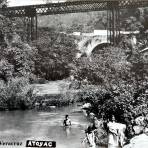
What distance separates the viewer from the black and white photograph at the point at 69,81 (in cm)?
464

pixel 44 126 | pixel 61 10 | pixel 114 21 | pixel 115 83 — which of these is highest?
pixel 61 10

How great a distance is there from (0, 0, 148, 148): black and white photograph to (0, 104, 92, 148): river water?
0.01 m

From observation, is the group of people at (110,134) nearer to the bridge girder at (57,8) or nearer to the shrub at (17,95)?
the shrub at (17,95)

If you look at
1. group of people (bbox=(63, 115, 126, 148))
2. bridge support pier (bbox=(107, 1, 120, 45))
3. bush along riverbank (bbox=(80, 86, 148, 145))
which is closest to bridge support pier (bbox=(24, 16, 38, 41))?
bridge support pier (bbox=(107, 1, 120, 45))

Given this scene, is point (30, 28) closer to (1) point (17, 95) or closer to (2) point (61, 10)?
(2) point (61, 10)

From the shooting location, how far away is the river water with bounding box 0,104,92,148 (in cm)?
489

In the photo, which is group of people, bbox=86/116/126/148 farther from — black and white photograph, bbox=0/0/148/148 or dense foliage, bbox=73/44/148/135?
dense foliage, bbox=73/44/148/135

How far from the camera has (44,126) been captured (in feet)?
18.3

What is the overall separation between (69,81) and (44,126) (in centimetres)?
172

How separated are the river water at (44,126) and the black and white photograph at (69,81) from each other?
0.01 meters

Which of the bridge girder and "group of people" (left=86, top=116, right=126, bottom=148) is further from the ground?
the bridge girder

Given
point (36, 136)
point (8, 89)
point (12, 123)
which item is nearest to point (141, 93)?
point (36, 136)

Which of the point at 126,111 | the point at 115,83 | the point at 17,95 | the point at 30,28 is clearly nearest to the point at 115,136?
the point at 126,111

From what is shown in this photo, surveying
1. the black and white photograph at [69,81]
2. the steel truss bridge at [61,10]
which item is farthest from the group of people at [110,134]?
the steel truss bridge at [61,10]
